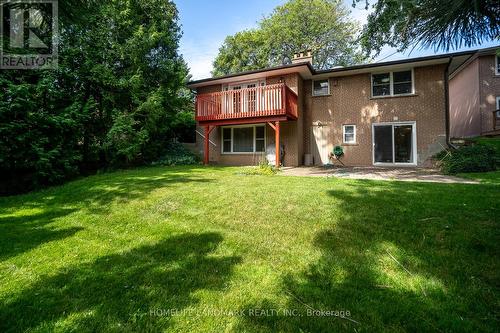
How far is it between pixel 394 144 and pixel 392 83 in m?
3.10

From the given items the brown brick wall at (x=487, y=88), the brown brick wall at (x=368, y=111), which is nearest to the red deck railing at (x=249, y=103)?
the brown brick wall at (x=368, y=111)

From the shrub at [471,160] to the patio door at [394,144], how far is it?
1999 millimetres

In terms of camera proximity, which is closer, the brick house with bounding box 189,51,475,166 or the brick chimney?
the brick house with bounding box 189,51,475,166

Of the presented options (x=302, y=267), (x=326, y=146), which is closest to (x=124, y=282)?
(x=302, y=267)

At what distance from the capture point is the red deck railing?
11.9 m

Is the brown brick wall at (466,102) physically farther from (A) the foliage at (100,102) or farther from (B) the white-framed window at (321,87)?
(A) the foliage at (100,102)

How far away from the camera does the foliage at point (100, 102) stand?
9.00 metres

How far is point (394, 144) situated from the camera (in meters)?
12.7

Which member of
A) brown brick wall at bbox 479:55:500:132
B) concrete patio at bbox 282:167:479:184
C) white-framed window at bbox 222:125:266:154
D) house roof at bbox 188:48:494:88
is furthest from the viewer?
brown brick wall at bbox 479:55:500:132

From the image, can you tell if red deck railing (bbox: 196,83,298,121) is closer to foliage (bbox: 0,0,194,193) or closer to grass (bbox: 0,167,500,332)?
foliage (bbox: 0,0,194,193)

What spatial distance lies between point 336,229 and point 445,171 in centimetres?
774

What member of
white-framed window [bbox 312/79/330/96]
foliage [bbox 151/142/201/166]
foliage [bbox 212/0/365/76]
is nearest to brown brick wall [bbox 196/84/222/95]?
foliage [bbox 151/142/201/166]

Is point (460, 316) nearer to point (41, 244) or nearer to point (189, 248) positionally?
point (189, 248)

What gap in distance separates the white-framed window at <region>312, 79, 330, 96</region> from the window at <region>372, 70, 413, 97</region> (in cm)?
231
